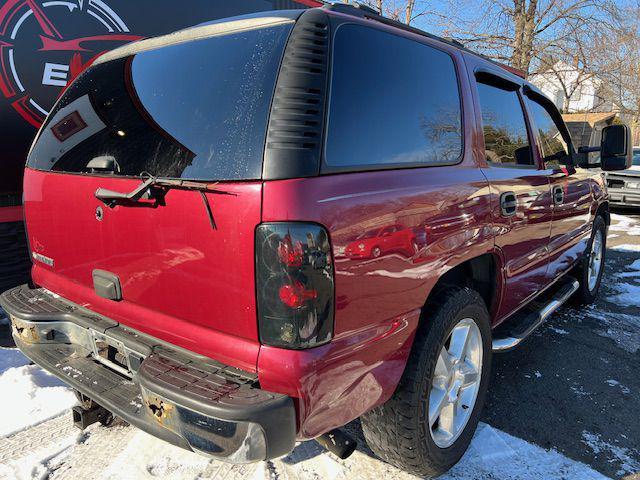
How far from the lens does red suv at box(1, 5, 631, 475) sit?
1.56 meters

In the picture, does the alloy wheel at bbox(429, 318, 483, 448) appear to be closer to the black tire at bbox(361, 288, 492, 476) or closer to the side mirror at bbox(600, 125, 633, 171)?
the black tire at bbox(361, 288, 492, 476)

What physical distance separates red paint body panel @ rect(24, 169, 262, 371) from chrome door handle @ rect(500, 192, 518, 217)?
1.56m

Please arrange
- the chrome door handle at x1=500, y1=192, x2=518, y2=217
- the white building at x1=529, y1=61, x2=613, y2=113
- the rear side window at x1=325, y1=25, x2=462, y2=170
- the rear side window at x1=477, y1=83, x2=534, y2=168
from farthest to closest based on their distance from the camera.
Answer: the white building at x1=529, y1=61, x2=613, y2=113
the rear side window at x1=477, y1=83, x2=534, y2=168
the chrome door handle at x1=500, y1=192, x2=518, y2=217
the rear side window at x1=325, y1=25, x2=462, y2=170

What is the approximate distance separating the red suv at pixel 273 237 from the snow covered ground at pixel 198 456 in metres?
0.20

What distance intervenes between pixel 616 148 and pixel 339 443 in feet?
11.2

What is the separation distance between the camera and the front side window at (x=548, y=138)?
3445 millimetres

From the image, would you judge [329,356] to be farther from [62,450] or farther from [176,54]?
[62,450]

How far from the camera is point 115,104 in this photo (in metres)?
2.15

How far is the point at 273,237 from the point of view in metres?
1.51

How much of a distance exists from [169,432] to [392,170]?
1245 millimetres

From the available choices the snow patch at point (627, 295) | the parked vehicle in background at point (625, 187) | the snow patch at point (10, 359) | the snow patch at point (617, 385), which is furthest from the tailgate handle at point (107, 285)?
the parked vehicle in background at point (625, 187)

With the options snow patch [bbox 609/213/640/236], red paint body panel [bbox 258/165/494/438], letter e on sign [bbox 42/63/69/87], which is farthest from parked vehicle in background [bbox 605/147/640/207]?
letter e on sign [bbox 42/63/69/87]

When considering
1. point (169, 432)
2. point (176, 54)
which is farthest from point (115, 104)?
point (169, 432)

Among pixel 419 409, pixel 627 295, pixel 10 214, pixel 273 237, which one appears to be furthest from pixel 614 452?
pixel 10 214
